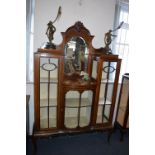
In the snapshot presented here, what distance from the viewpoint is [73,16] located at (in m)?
2.09

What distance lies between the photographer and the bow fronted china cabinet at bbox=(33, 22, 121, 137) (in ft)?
5.81

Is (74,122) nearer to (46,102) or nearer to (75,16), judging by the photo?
(46,102)

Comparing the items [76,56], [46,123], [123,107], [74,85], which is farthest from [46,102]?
[123,107]

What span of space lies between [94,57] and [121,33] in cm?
85

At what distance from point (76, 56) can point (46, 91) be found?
64 cm
